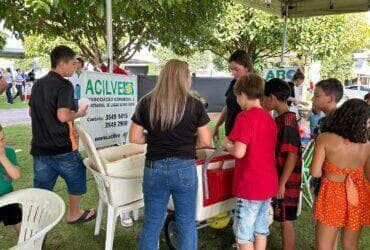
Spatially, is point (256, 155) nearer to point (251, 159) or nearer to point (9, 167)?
point (251, 159)

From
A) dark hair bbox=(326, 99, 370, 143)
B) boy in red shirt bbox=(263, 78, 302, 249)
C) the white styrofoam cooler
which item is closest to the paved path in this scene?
the white styrofoam cooler

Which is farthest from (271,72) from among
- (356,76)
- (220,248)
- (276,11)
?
(356,76)

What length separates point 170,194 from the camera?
242 centimetres

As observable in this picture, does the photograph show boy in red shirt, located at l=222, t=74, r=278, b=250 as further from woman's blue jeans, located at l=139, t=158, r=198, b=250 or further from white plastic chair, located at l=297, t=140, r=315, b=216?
white plastic chair, located at l=297, t=140, r=315, b=216

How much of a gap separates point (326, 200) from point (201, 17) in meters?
4.75

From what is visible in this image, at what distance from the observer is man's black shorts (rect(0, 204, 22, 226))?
251 cm

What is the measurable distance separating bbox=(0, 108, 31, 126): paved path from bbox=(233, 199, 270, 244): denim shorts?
10199mm

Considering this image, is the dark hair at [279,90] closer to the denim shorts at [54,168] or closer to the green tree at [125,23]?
the denim shorts at [54,168]

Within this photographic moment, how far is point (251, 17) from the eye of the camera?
9.18m

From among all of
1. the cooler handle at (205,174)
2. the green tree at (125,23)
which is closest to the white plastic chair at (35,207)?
the cooler handle at (205,174)

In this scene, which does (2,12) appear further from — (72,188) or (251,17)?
(251,17)

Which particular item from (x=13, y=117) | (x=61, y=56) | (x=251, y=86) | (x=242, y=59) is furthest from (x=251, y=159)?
(x=13, y=117)

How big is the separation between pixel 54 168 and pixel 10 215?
2.67 ft

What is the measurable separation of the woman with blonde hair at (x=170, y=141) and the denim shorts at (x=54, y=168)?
1217 millimetres
